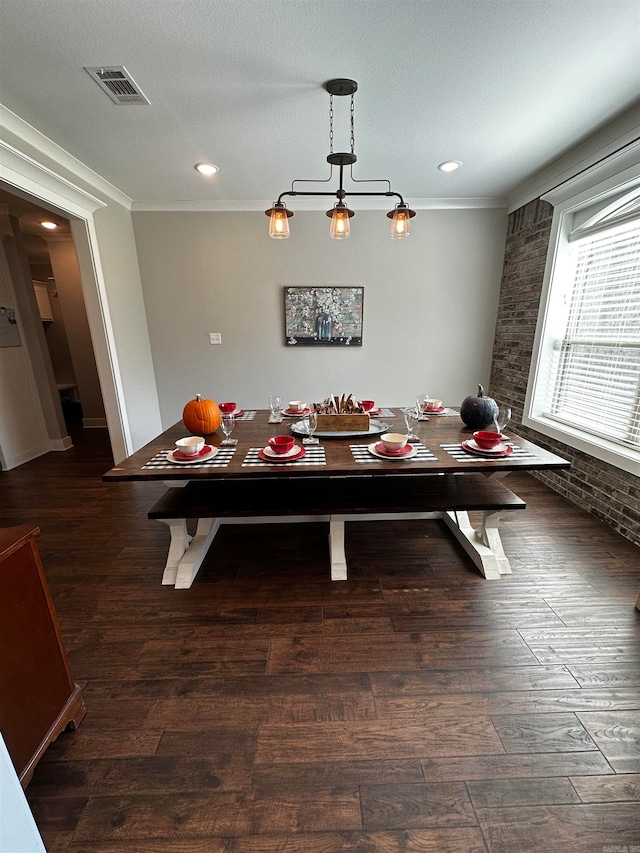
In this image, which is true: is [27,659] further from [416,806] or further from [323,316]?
[323,316]

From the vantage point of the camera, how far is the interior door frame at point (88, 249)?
82.0 inches

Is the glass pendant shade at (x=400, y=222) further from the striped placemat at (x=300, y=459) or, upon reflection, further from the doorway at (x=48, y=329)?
the doorway at (x=48, y=329)

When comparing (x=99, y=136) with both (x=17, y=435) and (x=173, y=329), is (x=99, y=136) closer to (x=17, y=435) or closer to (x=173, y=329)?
(x=173, y=329)

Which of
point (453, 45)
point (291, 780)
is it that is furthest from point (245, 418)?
point (453, 45)

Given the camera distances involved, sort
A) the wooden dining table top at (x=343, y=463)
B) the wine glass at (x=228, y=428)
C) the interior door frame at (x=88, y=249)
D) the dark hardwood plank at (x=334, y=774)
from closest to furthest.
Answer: the dark hardwood plank at (x=334, y=774) < the wooden dining table top at (x=343, y=463) < the wine glass at (x=228, y=428) < the interior door frame at (x=88, y=249)

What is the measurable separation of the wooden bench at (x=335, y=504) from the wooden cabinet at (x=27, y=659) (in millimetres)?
656

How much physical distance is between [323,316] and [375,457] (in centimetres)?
227

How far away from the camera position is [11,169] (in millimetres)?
2023

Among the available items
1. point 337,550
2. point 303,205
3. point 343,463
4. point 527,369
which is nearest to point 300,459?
point 343,463

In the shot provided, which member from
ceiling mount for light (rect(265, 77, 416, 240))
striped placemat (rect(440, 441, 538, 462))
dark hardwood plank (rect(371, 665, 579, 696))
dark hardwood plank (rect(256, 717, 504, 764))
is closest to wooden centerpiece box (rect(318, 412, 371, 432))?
striped placemat (rect(440, 441, 538, 462))

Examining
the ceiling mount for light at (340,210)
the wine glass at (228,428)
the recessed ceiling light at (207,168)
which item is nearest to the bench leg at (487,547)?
the wine glass at (228,428)

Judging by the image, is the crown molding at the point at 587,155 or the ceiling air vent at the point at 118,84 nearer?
the ceiling air vent at the point at 118,84

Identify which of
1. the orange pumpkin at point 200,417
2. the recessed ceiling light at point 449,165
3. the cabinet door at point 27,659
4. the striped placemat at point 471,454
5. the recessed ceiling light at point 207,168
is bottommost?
the cabinet door at point 27,659

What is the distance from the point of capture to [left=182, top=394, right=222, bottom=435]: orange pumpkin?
192 centimetres
